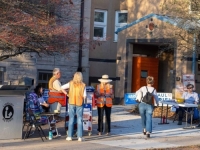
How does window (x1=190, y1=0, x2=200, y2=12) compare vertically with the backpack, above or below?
above

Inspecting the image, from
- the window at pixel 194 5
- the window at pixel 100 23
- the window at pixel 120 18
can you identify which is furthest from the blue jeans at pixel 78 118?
the window at pixel 120 18

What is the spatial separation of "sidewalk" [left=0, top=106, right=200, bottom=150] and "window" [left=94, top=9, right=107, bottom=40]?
10.6m

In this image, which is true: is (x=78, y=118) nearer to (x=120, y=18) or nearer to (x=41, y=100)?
(x=41, y=100)

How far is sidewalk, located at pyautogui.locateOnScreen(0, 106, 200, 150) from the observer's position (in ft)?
39.0

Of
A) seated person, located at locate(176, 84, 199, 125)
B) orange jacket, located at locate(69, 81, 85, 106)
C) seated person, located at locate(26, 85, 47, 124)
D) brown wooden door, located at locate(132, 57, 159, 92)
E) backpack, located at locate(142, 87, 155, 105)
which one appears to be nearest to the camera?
orange jacket, located at locate(69, 81, 85, 106)

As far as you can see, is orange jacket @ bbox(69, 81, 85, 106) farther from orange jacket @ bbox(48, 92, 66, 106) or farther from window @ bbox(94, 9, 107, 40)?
window @ bbox(94, 9, 107, 40)

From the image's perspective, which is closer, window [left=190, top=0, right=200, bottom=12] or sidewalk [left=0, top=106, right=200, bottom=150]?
sidewalk [left=0, top=106, right=200, bottom=150]

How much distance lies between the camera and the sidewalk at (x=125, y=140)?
1187 centimetres

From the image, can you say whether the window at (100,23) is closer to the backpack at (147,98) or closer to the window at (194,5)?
the window at (194,5)

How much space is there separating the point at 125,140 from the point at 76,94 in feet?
5.98

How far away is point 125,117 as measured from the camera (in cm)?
1841

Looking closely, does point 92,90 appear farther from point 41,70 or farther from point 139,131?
point 41,70

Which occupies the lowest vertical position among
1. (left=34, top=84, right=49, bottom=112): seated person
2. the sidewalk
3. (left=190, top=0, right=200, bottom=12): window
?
the sidewalk

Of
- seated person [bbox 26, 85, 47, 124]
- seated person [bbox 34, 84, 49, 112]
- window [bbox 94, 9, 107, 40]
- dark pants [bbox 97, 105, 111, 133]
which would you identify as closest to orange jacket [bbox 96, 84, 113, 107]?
dark pants [bbox 97, 105, 111, 133]
